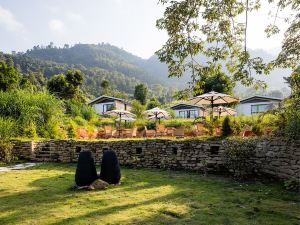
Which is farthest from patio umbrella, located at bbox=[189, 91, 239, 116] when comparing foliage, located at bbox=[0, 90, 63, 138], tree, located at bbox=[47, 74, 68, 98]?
tree, located at bbox=[47, 74, 68, 98]

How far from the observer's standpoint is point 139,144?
11758mm

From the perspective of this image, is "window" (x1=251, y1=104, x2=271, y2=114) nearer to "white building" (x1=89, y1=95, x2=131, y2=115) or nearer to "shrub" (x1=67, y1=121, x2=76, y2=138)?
"white building" (x1=89, y1=95, x2=131, y2=115)

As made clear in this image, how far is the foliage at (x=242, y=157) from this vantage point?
878cm

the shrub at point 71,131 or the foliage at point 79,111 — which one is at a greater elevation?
the foliage at point 79,111

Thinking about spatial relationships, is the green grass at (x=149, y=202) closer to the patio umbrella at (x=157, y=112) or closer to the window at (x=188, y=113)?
the patio umbrella at (x=157, y=112)

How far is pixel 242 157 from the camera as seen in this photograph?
28.8ft

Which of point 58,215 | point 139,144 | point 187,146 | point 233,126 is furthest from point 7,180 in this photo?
point 233,126

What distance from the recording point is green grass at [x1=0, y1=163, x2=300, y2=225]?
5.31 metres

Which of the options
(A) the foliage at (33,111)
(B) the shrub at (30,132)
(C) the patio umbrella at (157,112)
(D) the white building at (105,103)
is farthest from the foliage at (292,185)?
(D) the white building at (105,103)

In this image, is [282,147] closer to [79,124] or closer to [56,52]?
[79,124]

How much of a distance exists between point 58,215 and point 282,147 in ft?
19.6

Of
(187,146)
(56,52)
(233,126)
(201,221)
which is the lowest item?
(201,221)

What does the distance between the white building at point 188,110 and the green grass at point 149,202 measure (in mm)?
35105

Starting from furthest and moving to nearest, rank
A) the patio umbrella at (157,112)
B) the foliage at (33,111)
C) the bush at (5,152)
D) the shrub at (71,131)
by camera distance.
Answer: the patio umbrella at (157,112) → the shrub at (71,131) → the foliage at (33,111) → the bush at (5,152)
